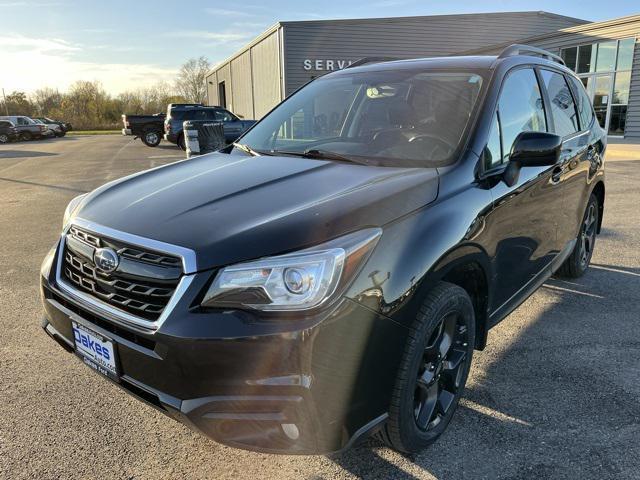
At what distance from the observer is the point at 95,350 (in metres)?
2.17

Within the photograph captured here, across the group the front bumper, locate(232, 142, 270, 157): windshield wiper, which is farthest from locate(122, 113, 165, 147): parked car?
the front bumper

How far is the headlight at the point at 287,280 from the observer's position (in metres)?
1.76

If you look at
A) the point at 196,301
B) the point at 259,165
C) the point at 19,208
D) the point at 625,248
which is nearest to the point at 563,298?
the point at 625,248

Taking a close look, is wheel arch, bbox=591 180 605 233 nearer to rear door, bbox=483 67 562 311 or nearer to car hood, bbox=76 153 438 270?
rear door, bbox=483 67 562 311

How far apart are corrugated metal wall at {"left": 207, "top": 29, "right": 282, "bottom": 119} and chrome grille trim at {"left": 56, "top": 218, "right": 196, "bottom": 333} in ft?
73.3

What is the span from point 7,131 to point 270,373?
135 ft

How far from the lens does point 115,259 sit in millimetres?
2053

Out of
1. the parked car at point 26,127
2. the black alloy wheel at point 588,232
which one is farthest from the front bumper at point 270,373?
the parked car at point 26,127

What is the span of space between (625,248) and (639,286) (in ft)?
4.45

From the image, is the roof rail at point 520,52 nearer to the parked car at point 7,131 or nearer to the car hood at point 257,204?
the car hood at point 257,204

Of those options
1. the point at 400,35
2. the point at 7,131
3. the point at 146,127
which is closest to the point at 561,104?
the point at 400,35

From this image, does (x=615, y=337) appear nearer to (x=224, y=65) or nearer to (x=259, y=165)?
(x=259, y=165)

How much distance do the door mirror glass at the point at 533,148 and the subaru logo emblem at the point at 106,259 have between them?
2071mm

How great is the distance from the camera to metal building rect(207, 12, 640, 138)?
18453 mm
